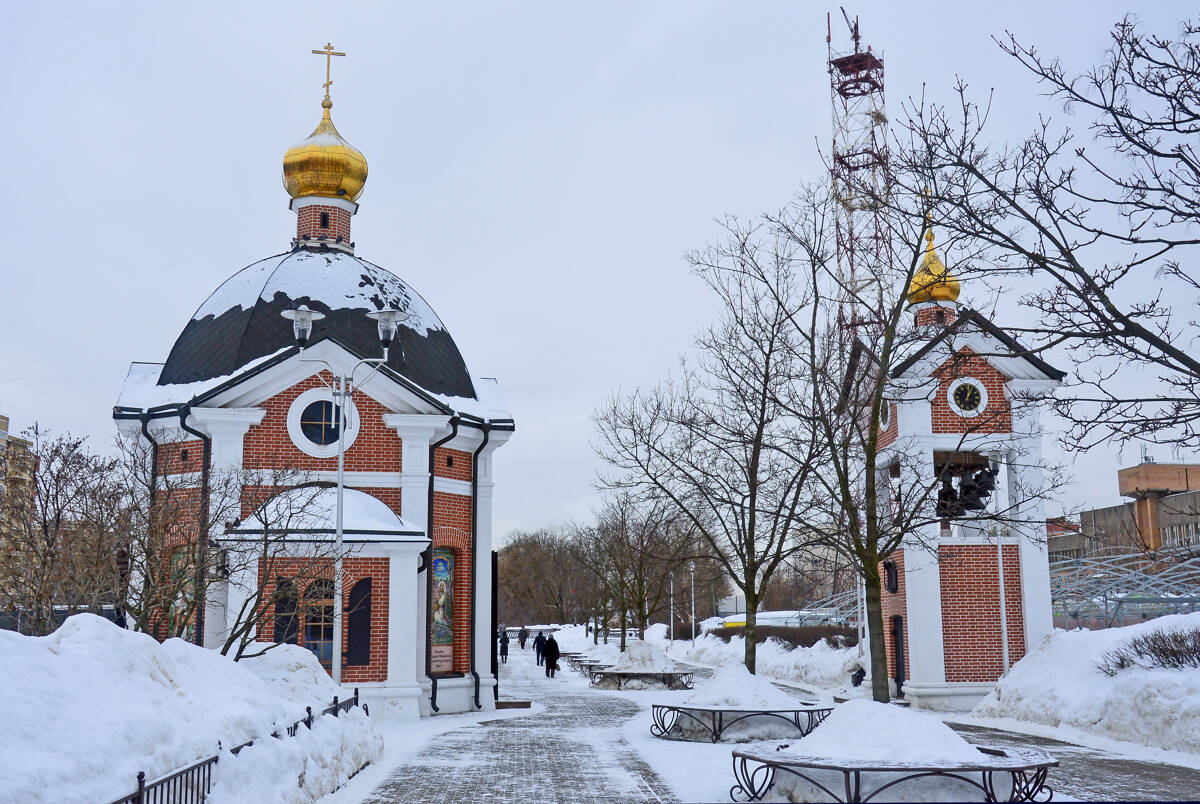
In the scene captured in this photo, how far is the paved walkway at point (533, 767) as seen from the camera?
37.4 ft

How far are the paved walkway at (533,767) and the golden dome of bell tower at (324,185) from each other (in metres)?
12.9

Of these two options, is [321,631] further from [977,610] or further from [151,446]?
[977,610]

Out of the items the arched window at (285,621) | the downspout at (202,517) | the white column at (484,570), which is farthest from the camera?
the white column at (484,570)

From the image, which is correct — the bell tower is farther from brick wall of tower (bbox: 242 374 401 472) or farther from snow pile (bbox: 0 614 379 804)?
snow pile (bbox: 0 614 379 804)

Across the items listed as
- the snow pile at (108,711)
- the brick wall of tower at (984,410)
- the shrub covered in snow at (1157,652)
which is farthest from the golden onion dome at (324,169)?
the shrub covered in snow at (1157,652)

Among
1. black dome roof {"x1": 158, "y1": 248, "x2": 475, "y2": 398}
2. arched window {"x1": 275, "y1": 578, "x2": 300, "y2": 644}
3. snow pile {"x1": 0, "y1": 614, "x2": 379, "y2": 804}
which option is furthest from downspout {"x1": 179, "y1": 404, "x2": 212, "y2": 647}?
snow pile {"x1": 0, "y1": 614, "x2": 379, "y2": 804}

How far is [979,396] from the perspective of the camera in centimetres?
2378

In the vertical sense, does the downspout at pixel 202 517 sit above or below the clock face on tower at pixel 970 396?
below

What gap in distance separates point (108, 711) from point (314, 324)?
17245mm

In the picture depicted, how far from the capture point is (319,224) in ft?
87.7

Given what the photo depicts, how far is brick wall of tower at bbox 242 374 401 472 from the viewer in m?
21.4

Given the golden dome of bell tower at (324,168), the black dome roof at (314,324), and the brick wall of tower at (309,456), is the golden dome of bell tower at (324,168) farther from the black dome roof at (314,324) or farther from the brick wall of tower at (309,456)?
the brick wall of tower at (309,456)

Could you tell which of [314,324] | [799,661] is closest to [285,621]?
[314,324]

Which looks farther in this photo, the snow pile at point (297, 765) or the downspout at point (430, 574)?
the downspout at point (430, 574)
